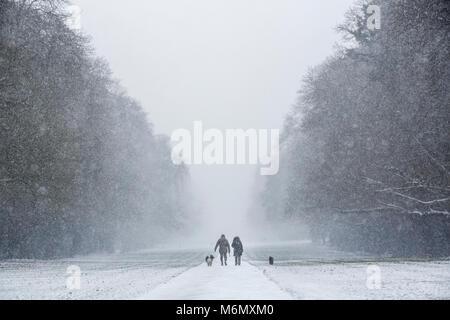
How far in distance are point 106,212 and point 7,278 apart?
2493 centimetres

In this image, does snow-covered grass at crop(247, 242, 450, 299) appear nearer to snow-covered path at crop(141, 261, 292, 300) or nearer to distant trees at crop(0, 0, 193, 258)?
snow-covered path at crop(141, 261, 292, 300)

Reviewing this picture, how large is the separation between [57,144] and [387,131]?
16943 millimetres

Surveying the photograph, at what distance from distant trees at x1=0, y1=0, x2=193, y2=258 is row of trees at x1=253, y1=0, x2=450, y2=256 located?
14508 mm

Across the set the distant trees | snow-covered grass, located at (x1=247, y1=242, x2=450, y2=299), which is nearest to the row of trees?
snow-covered grass, located at (x1=247, y1=242, x2=450, y2=299)

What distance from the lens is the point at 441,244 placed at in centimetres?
3303

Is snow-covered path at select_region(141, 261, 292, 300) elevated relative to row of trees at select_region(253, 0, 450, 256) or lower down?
lower down

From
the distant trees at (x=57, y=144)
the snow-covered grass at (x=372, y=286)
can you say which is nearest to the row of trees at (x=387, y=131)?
the snow-covered grass at (x=372, y=286)

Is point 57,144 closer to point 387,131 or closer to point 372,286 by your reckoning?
point 387,131

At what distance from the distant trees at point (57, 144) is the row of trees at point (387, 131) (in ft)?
47.6

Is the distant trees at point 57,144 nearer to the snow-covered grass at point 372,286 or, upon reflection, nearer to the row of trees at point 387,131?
the snow-covered grass at point 372,286

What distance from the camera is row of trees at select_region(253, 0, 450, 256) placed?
24.2 metres
